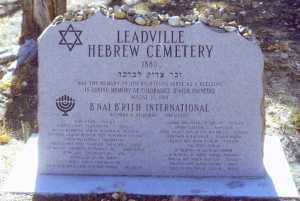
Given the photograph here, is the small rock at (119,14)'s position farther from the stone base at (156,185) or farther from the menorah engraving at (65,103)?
the stone base at (156,185)

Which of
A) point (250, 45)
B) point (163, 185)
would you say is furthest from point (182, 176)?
point (250, 45)

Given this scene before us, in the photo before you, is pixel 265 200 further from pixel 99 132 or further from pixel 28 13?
pixel 28 13

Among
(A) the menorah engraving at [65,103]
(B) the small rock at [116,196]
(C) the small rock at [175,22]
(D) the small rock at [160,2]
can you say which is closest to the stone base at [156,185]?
(B) the small rock at [116,196]

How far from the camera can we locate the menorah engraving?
13.8ft

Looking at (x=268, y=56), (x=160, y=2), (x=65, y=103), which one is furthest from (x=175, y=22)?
(x=160, y=2)

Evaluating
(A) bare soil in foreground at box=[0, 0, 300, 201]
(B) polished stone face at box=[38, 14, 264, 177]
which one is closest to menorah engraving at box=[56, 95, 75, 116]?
(B) polished stone face at box=[38, 14, 264, 177]

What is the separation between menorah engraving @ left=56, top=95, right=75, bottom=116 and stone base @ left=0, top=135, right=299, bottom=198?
490mm

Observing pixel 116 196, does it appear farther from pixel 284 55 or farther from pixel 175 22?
pixel 284 55

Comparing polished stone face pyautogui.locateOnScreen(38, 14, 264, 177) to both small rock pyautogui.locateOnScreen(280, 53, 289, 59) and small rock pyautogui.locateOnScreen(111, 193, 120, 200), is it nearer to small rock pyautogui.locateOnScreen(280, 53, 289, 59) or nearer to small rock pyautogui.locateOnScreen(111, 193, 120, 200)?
small rock pyautogui.locateOnScreen(111, 193, 120, 200)

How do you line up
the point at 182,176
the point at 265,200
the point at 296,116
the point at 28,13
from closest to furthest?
the point at 265,200
the point at 182,176
the point at 296,116
the point at 28,13

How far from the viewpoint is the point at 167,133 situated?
426cm

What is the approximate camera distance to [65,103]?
422cm

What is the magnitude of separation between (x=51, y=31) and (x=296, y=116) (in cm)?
239

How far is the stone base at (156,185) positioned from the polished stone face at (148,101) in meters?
0.07
